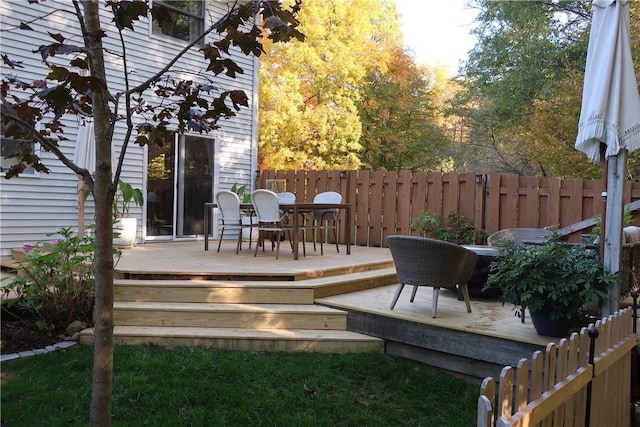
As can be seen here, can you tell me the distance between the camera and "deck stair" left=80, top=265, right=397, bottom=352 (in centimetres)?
425

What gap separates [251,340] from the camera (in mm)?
4238

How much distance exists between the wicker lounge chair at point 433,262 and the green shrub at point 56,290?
107 inches

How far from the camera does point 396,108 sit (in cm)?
1848

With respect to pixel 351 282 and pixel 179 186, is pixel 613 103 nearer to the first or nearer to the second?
pixel 351 282

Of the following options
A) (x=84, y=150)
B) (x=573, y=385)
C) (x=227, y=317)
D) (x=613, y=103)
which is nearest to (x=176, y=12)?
(x=84, y=150)

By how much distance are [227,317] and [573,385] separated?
299 cm

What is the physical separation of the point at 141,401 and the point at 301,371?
112 cm

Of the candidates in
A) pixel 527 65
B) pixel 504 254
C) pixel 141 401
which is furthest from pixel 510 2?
pixel 141 401

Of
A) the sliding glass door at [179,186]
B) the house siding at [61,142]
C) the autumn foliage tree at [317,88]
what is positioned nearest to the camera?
the house siding at [61,142]

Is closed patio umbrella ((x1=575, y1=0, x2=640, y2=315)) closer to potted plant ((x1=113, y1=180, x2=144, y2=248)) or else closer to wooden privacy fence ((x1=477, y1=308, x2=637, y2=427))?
wooden privacy fence ((x1=477, y1=308, x2=637, y2=427))

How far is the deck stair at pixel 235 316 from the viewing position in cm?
425

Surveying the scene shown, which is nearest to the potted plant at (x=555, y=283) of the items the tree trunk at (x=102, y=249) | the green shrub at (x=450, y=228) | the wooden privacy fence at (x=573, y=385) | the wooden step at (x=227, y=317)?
the wooden privacy fence at (x=573, y=385)

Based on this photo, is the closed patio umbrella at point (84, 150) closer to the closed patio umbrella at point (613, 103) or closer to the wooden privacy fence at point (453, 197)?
the wooden privacy fence at point (453, 197)

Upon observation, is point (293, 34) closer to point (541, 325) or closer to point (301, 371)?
point (301, 371)
